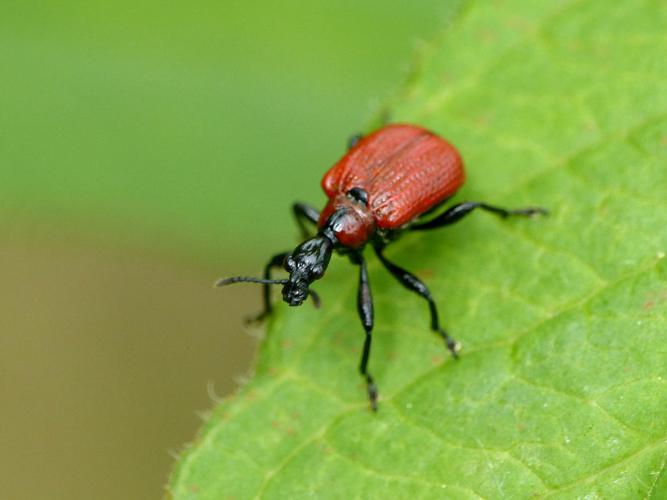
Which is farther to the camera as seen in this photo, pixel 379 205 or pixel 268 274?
→ pixel 268 274

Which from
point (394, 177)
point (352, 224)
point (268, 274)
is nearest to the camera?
A: point (352, 224)

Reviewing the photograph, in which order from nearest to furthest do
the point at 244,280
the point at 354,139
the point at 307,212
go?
the point at 244,280
the point at 307,212
the point at 354,139

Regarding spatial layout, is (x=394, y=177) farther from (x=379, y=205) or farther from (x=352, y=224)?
(x=352, y=224)

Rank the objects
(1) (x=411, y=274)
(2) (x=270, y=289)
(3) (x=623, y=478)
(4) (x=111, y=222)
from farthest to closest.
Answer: (4) (x=111, y=222) → (2) (x=270, y=289) → (1) (x=411, y=274) → (3) (x=623, y=478)

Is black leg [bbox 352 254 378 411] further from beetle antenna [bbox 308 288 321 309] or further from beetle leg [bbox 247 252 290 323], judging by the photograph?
beetle leg [bbox 247 252 290 323]

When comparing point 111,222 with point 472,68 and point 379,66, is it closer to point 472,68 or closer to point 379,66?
point 379,66

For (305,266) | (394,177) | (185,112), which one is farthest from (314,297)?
(185,112)

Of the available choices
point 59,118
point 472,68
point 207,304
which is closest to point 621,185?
point 472,68

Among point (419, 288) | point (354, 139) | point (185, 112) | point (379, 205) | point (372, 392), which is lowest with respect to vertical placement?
point (372, 392)
